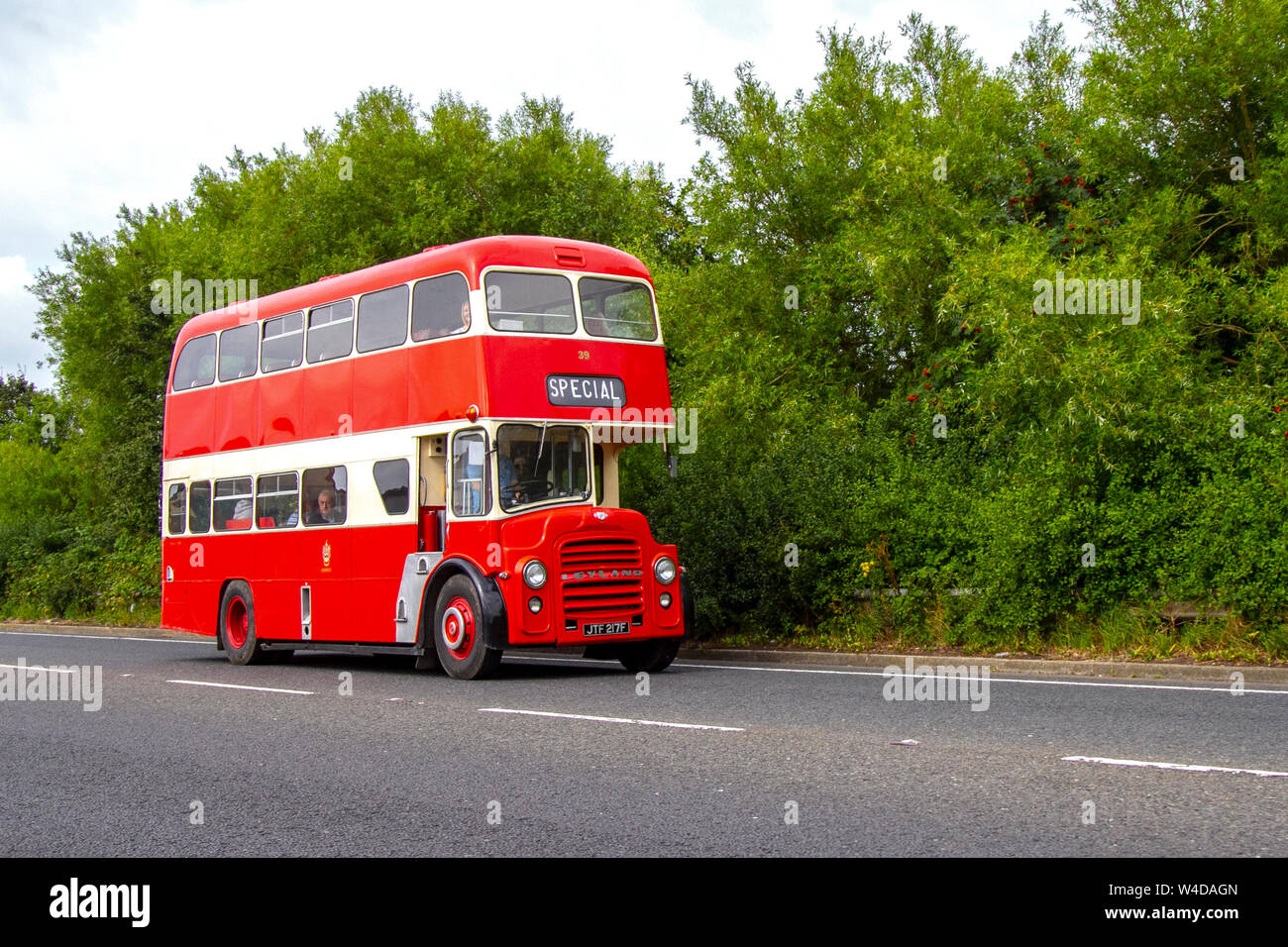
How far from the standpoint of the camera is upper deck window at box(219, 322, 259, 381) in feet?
59.2

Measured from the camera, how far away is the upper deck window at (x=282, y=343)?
56.1ft

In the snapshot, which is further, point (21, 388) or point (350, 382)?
point (21, 388)

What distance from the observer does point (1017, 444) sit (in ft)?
53.6

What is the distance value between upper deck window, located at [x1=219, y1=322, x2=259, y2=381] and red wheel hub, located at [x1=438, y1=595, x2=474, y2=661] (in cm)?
543

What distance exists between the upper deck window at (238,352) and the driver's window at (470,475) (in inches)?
189

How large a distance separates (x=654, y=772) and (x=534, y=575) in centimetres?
576

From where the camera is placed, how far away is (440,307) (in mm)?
14812

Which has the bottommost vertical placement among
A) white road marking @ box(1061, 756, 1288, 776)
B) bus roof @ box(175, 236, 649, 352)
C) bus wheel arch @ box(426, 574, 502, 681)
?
white road marking @ box(1061, 756, 1288, 776)

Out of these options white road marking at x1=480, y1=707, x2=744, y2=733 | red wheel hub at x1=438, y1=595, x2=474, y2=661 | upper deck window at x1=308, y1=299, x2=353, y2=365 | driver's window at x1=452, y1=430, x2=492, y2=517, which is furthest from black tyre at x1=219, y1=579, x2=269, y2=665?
white road marking at x1=480, y1=707, x2=744, y2=733

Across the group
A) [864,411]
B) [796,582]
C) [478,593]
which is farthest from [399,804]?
[864,411]

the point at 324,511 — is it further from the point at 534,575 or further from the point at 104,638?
the point at 104,638

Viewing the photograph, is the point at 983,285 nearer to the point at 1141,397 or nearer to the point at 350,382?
the point at 1141,397

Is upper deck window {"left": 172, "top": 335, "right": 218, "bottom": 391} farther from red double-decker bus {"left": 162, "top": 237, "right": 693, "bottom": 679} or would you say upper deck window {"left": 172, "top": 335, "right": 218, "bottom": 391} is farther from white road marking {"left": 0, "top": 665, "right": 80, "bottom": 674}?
white road marking {"left": 0, "top": 665, "right": 80, "bottom": 674}
